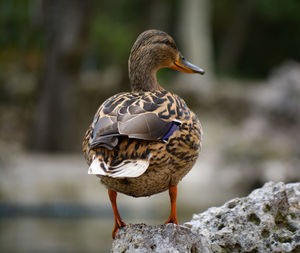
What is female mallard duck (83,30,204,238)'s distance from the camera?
2945 mm

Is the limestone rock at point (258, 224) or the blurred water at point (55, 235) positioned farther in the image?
the blurred water at point (55, 235)

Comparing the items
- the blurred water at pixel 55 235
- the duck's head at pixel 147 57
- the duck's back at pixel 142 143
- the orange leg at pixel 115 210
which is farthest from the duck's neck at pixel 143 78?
the blurred water at pixel 55 235

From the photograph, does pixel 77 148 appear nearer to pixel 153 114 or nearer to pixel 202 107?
pixel 202 107

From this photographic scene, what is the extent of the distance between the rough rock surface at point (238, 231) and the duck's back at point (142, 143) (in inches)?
10.9

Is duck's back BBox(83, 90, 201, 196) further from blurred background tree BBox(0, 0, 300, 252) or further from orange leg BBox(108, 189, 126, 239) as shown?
blurred background tree BBox(0, 0, 300, 252)

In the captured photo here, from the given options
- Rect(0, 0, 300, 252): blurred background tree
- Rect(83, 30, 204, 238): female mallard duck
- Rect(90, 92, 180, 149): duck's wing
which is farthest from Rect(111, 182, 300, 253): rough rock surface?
Rect(0, 0, 300, 252): blurred background tree

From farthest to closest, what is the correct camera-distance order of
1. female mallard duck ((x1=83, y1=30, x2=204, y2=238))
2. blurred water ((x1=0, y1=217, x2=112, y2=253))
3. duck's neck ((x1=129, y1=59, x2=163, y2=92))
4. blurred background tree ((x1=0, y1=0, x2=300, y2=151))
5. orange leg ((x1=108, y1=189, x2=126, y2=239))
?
blurred background tree ((x1=0, y1=0, x2=300, y2=151)), blurred water ((x1=0, y1=217, x2=112, y2=253)), duck's neck ((x1=129, y1=59, x2=163, y2=92)), orange leg ((x1=108, y1=189, x2=126, y2=239)), female mallard duck ((x1=83, y1=30, x2=204, y2=238))

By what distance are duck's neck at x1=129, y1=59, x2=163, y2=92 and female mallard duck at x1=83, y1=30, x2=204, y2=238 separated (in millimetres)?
198

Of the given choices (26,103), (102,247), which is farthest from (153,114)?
(26,103)

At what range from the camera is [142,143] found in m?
3.04

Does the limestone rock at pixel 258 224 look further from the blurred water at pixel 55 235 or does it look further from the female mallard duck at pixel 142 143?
the blurred water at pixel 55 235

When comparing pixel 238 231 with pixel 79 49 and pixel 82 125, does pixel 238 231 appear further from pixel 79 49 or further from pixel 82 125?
pixel 82 125

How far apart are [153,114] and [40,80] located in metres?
12.4

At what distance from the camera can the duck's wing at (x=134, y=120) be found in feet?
9.68
